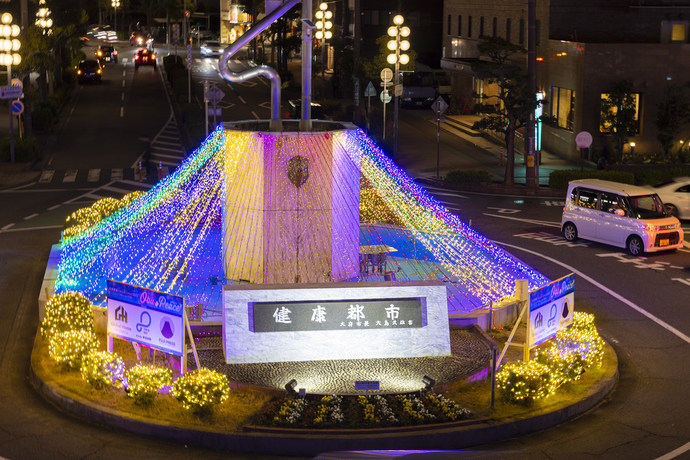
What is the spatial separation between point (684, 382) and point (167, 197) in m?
13.6

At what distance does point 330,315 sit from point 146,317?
2562mm

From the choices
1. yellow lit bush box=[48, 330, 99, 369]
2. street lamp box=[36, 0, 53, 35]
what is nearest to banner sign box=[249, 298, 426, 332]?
yellow lit bush box=[48, 330, 99, 369]

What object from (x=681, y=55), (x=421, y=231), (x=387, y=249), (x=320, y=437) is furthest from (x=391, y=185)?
(x=681, y=55)

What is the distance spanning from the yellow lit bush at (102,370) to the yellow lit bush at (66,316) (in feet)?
5.24

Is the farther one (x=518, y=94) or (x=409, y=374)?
(x=518, y=94)

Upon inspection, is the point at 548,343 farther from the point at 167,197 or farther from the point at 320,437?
the point at 167,197

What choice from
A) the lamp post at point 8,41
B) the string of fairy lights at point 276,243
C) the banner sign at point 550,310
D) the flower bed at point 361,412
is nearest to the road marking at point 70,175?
the lamp post at point 8,41

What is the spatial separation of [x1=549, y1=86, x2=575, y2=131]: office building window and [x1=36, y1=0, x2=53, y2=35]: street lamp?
23239 millimetres

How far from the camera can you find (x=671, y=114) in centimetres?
3394

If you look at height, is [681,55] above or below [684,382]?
above

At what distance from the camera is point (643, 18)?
39.4 meters

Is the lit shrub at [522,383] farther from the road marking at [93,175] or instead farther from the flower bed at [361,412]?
the road marking at [93,175]

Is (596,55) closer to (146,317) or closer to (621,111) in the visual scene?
(621,111)

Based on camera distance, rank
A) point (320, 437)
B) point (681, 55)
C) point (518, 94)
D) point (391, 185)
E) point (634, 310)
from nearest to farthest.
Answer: point (320, 437), point (634, 310), point (391, 185), point (518, 94), point (681, 55)
